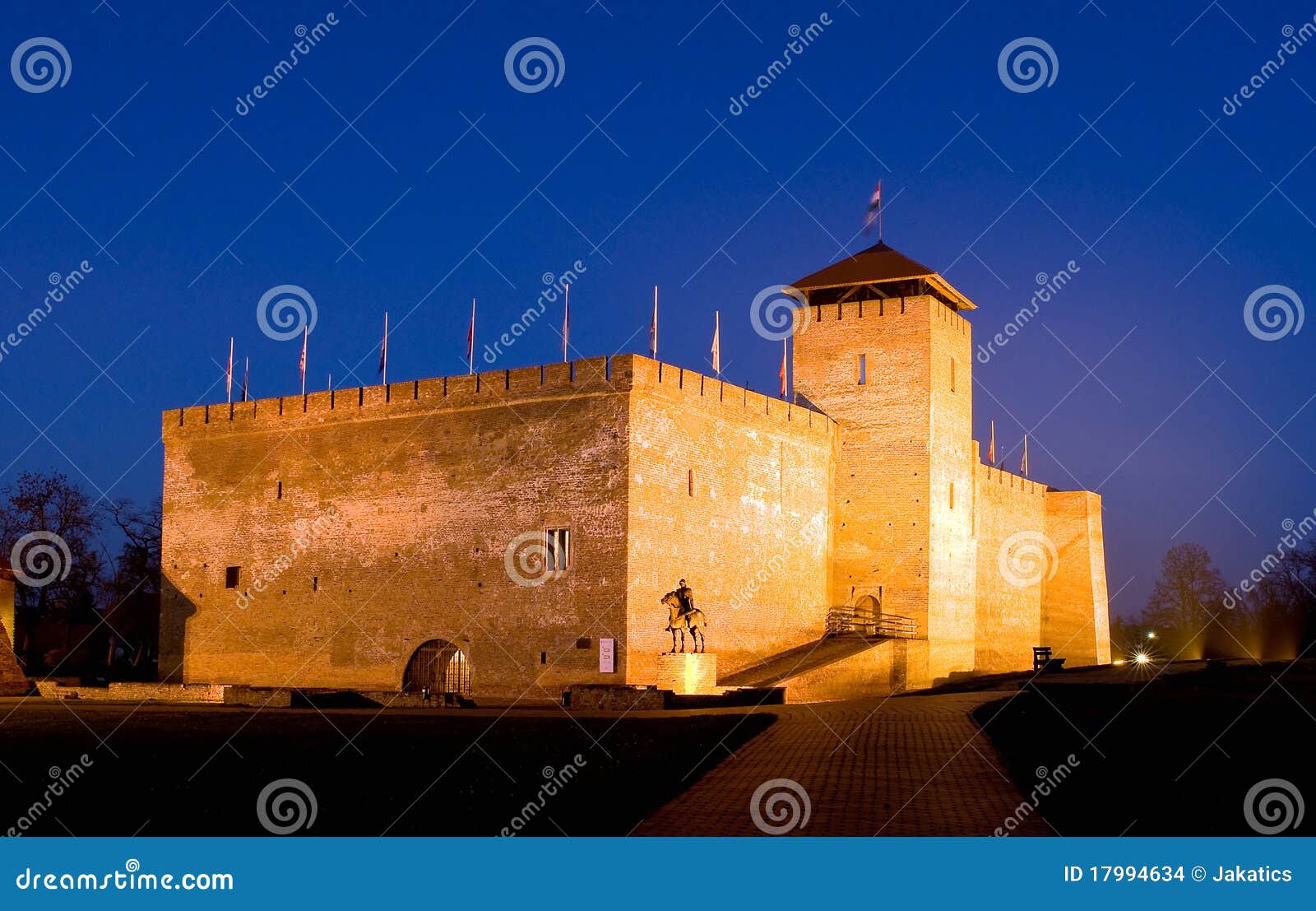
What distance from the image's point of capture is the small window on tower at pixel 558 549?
27.6 m

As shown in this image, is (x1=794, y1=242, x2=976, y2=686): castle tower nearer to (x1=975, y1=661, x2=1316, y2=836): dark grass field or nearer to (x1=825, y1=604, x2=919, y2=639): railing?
(x1=825, y1=604, x2=919, y2=639): railing

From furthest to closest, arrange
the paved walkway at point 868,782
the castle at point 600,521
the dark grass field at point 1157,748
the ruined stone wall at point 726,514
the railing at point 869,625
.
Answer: the railing at point 869,625 < the castle at point 600,521 < the ruined stone wall at point 726,514 < the dark grass field at point 1157,748 < the paved walkway at point 868,782

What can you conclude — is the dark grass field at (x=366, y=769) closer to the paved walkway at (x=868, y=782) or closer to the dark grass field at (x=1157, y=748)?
the paved walkway at (x=868, y=782)

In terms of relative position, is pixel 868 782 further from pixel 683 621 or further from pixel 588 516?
pixel 588 516

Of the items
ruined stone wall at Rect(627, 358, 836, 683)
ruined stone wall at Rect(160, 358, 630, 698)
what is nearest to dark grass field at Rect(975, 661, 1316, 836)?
ruined stone wall at Rect(627, 358, 836, 683)

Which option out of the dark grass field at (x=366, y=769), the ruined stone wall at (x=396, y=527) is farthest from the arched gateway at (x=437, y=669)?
the dark grass field at (x=366, y=769)

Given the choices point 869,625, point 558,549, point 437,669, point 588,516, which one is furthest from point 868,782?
point 869,625

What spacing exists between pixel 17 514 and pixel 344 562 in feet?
67.1

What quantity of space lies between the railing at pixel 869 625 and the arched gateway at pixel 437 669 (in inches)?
343

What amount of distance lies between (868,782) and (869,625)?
70.8 feet

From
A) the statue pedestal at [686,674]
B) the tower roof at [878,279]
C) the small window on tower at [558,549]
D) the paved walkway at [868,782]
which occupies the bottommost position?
the paved walkway at [868,782]

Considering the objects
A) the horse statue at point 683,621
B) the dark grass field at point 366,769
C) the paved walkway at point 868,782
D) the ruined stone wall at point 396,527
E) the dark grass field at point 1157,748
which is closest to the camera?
the paved walkway at point 868,782

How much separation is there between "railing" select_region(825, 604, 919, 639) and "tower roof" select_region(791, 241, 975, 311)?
24.8 ft

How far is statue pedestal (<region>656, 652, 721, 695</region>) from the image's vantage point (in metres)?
25.0
